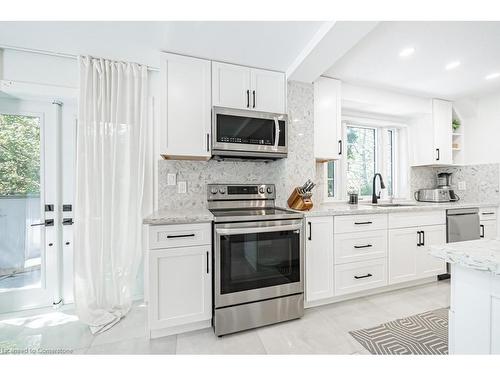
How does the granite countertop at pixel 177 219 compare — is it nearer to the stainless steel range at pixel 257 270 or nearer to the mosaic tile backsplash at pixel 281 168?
the stainless steel range at pixel 257 270

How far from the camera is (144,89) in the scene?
7.06 ft

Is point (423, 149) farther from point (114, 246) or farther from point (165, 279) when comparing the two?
point (114, 246)

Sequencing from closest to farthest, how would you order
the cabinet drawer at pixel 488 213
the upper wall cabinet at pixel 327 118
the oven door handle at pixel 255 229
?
the oven door handle at pixel 255 229
the upper wall cabinet at pixel 327 118
the cabinet drawer at pixel 488 213

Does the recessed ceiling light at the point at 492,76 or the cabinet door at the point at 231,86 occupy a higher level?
the recessed ceiling light at the point at 492,76

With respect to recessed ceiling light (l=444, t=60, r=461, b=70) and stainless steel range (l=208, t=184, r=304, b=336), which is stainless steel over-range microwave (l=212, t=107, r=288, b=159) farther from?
recessed ceiling light (l=444, t=60, r=461, b=70)

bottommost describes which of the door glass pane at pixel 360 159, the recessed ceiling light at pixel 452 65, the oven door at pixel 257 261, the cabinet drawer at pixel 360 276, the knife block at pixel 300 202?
the cabinet drawer at pixel 360 276

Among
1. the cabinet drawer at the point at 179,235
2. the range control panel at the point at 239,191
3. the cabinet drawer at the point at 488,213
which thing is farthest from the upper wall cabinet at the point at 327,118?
the cabinet drawer at the point at 488,213

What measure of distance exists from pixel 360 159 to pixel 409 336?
2203 mm

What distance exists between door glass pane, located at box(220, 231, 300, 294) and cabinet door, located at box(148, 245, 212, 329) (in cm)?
15

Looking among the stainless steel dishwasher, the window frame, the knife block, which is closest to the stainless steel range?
the knife block

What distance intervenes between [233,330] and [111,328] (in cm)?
103

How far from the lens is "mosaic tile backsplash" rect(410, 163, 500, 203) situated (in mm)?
3031

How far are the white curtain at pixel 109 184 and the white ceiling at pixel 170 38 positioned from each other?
0.20m

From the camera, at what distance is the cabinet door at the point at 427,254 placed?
8.14 feet
